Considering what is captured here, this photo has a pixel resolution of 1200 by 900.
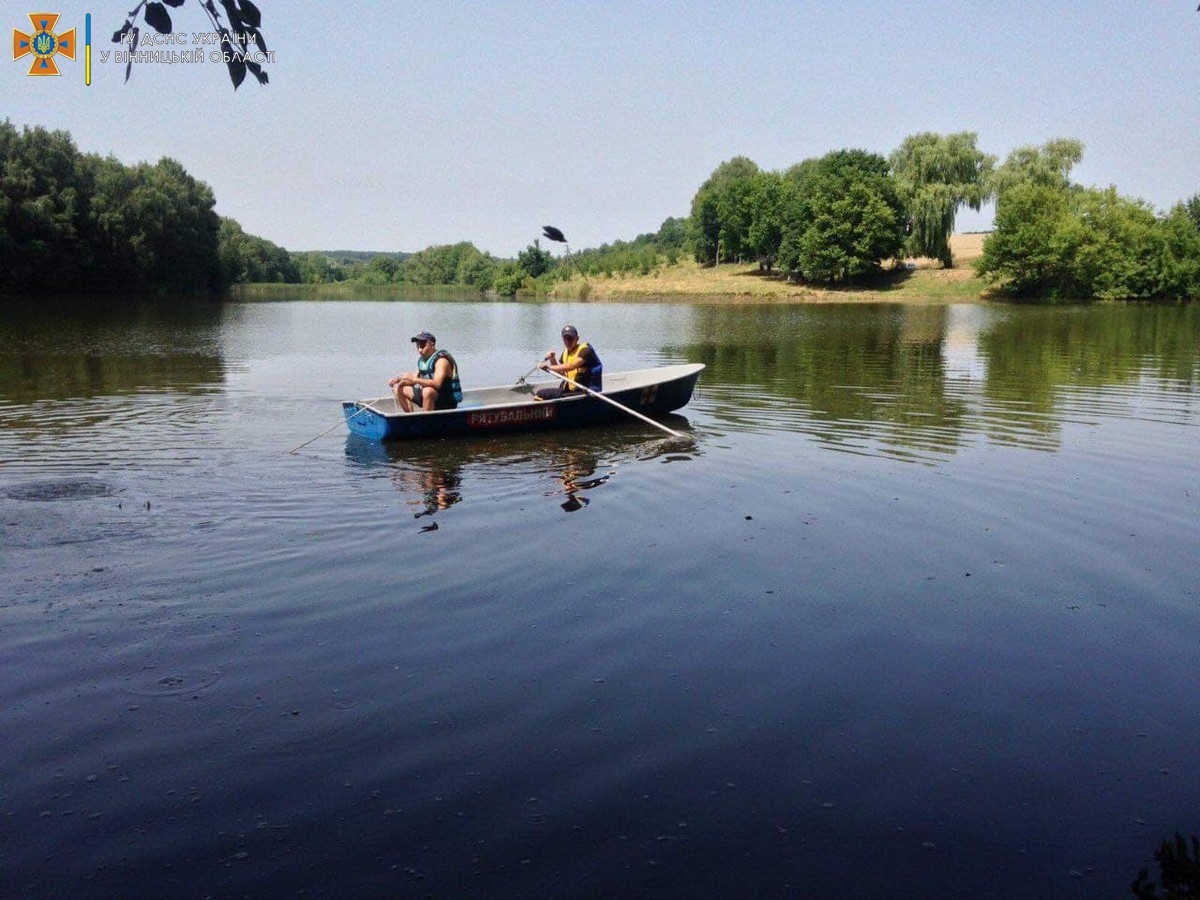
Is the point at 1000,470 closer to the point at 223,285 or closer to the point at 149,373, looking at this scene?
the point at 149,373

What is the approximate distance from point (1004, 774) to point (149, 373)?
20.2 m

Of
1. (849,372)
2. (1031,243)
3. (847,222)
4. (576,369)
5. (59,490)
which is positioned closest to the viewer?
Result: (59,490)

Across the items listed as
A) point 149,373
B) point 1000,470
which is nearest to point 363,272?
point 149,373

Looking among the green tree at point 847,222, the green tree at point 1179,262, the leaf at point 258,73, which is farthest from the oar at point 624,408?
the green tree at point 1179,262

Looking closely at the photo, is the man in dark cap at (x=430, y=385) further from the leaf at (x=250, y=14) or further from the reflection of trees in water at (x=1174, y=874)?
the reflection of trees in water at (x=1174, y=874)

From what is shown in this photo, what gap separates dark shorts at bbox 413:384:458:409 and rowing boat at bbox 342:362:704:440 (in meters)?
0.35

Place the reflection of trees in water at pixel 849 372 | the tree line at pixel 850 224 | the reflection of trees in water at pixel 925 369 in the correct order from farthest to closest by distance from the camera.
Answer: the tree line at pixel 850 224
the reflection of trees in water at pixel 925 369
the reflection of trees in water at pixel 849 372

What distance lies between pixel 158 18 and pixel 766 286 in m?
72.5

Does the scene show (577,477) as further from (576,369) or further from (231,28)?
(231,28)

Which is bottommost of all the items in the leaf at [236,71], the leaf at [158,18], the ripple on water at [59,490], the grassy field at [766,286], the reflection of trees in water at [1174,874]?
the reflection of trees in water at [1174,874]

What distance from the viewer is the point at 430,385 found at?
13039 millimetres

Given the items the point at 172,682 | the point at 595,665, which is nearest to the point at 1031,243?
the point at 595,665

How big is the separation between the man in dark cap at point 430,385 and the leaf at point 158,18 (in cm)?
971

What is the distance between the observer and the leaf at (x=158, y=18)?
10.8 ft
